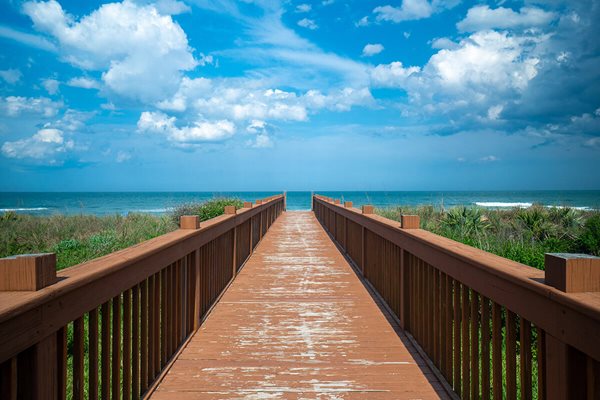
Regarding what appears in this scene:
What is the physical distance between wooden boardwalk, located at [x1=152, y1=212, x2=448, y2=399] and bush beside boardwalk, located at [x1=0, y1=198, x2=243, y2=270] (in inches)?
165

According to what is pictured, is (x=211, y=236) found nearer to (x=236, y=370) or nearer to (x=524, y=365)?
(x=236, y=370)

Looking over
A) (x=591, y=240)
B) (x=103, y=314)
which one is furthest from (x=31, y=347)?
(x=591, y=240)

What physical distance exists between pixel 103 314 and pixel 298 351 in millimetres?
1736

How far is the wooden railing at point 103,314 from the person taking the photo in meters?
1.56

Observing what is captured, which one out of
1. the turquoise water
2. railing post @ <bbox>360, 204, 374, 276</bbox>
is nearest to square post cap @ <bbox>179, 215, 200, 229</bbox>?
railing post @ <bbox>360, 204, 374, 276</bbox>

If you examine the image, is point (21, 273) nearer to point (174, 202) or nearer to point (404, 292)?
point (404, 292)

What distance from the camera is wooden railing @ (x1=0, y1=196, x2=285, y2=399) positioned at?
1.56 m

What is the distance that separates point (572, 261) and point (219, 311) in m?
3.78

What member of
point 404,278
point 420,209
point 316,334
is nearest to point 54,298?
point 316,334

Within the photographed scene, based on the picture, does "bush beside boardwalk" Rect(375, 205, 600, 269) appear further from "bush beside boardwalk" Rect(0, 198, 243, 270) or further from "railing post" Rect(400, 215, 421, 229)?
"bush beside boardwalk" Rect(0, 198, 243, 270)

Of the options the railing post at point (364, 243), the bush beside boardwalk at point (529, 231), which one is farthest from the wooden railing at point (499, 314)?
the bush beside boardwalk at point (529, 231)

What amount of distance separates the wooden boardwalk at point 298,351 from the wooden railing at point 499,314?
286mm

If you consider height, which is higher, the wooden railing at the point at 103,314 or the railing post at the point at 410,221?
the railing post at the point at 410,221

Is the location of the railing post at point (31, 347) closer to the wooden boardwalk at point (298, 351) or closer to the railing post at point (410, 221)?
the wooden boardwalk at point (298, 351)
